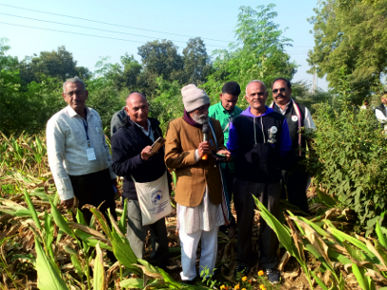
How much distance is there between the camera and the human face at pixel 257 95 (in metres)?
2.64

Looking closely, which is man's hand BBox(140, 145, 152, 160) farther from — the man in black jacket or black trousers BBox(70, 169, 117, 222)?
black trousers BBox(70, 169, 117, 222)

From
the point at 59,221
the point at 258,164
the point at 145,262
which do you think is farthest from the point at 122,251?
the point at 258,164

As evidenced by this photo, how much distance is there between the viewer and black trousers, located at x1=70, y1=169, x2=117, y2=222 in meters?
2.71

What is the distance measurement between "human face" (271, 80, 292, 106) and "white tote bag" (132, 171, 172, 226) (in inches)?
65.2

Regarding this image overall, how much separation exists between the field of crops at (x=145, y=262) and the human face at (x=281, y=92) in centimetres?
115

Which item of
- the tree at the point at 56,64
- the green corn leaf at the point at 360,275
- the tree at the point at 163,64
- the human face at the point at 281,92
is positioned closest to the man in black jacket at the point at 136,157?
the human face at the point at 281,92

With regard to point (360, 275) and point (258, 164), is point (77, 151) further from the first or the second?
point (360, 275)

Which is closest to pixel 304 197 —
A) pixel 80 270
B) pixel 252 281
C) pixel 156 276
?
pixel 252 281

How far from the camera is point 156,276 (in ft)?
6.89

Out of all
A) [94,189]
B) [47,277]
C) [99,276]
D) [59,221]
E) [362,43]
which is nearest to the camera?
[47,277]

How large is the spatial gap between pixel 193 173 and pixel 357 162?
4.46 ft

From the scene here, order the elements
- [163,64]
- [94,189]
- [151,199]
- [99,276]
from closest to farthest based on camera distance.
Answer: [99,276] → [151,199] → [94,189] → [163,64]

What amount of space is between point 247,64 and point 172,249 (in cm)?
1042

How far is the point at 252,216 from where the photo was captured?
107 inches
